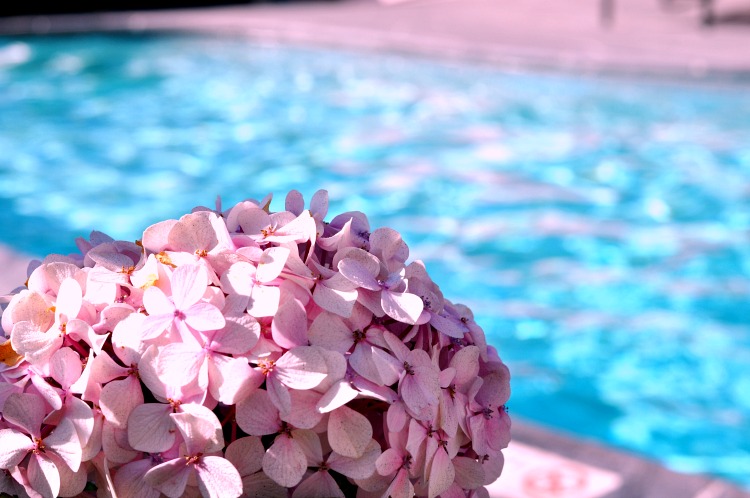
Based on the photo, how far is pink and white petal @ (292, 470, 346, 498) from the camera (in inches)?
33.6

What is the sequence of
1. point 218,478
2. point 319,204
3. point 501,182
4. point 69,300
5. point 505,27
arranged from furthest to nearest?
1. point 505,27
2. point 501,182
3. point 319,204
4. point 69,300
5. point 218,478

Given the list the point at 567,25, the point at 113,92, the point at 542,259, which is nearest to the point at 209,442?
the point at 542,259

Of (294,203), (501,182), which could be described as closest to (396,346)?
(294,203)

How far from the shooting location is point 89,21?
1187 centimetres

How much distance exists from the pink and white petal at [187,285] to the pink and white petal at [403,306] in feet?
0.57

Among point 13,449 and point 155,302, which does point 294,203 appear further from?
point 13,449

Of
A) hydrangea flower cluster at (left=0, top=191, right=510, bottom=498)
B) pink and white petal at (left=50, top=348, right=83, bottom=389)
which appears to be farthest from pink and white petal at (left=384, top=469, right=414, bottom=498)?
pink and white petal at (left=50, top=348, right=83, bottom=389)

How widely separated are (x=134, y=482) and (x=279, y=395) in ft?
0.50

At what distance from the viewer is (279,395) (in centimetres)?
82

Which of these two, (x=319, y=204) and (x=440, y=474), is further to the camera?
(x=319, y=204)

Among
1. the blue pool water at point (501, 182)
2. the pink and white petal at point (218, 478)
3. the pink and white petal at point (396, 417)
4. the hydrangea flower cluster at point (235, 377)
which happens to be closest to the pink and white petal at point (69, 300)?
the hydrangea flower cluster at point (235, 377)

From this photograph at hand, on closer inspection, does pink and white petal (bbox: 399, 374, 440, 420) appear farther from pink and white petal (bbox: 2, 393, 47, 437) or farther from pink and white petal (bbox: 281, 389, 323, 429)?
pink and white petal (bbox: 2, 393, 47, 437)

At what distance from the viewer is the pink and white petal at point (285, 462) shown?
821mm

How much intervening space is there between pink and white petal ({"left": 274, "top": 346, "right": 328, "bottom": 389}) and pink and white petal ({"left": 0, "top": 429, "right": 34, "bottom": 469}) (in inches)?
9.5
